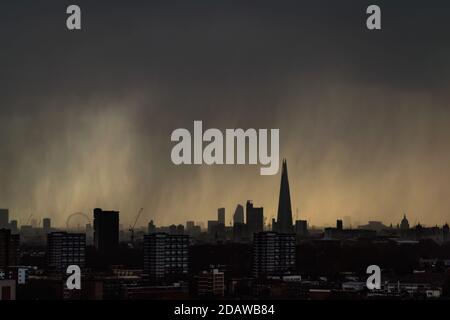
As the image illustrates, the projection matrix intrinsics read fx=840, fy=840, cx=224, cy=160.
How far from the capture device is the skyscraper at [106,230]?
384 inches

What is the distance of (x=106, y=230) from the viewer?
9914 millimetres

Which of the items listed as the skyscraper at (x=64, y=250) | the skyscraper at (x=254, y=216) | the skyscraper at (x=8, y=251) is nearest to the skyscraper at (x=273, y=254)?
the skyscraper at (x=254, y=216)

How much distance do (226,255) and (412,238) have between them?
2.43 m

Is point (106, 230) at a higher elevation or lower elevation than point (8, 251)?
higher

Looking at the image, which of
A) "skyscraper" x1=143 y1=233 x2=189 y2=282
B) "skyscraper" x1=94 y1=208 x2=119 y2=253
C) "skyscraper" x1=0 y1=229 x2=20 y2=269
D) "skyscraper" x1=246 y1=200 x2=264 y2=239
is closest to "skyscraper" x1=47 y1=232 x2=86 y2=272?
"skyscraper" x1=94 y1=208 x2=119 y2=253

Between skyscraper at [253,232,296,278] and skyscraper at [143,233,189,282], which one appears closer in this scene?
skyscraper at [143,233,189,282]

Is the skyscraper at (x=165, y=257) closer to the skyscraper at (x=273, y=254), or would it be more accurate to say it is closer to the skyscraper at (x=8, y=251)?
the skyscraper at (x=273, y=254)

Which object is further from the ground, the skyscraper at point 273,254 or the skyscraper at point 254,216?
the skyscraper at point 254,216

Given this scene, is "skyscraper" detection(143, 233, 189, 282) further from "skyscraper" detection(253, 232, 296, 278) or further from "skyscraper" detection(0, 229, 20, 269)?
"skyscraper" detection(0, 229, 20, 269)

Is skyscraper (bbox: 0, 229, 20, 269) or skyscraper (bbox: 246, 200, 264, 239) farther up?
skyscraper (bbox: 246, 200, 264, 239)

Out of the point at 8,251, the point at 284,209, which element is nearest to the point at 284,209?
the point at 284,209

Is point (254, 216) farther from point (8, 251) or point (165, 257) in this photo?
point (8, 251)

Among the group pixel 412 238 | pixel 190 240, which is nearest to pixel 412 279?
pixel 412 238

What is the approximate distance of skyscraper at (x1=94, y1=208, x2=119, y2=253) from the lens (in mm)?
9758
